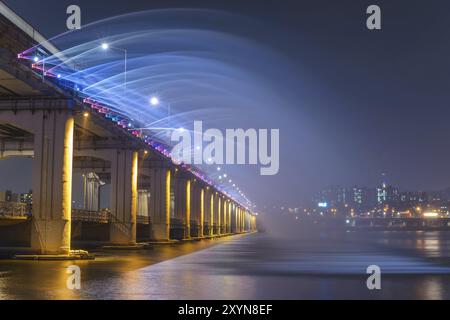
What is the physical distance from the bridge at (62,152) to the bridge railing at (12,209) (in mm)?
158

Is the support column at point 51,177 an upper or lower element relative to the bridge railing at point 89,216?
upper

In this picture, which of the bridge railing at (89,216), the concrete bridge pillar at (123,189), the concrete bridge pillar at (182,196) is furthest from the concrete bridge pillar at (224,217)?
the concrete bridge pillar at (123,189)

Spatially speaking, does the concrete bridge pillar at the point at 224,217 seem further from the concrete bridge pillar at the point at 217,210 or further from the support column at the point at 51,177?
the support column at the point at 51,177

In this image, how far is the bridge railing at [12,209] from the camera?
48281mm

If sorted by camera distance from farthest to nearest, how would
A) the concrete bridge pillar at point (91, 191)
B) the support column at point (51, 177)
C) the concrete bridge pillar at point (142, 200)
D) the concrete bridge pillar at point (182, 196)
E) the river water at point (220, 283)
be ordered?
the concrete bridge pillar at point (142, 200) < the concrete bridge pillar at point (182, 196) < the concrete bridge pillar at point (91, 191) < the support column at point (51, 177) < the river water at point (220, 283)

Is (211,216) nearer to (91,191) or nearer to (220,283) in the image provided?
(91,191)

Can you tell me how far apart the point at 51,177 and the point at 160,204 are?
1746 inches

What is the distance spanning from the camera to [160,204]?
90375 mm

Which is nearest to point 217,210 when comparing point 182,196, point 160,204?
point 182,196

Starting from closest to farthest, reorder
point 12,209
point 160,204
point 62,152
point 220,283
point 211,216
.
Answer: point 220,283 < point 62,152 < point 12,209 < point 160,204 < point 211,216

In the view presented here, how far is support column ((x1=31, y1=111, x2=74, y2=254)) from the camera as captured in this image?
4578 centimetres

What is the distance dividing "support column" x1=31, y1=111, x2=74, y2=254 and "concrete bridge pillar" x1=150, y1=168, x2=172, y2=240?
43.0 meters

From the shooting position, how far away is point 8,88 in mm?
44062
